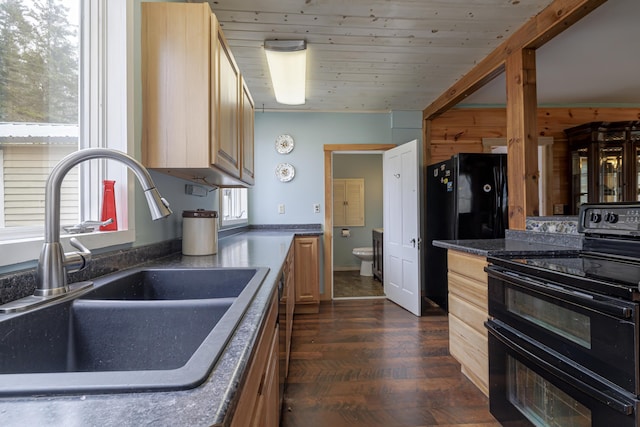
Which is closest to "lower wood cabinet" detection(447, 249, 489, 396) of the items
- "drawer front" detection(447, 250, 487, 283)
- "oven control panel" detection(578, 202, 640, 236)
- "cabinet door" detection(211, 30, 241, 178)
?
"drawer front" detection(447, 250, 487, 283)

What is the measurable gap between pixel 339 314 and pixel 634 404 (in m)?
2.49

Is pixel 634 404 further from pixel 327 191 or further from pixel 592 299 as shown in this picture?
pixel 327 191

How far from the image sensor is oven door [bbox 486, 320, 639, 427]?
36.7 inches

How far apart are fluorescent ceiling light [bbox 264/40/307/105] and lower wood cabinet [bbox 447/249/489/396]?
6.02 ft

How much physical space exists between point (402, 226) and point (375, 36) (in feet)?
6.37

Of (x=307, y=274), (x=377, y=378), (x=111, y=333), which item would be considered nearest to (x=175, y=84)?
(x=111, y=333)

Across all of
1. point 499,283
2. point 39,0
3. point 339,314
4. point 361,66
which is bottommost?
point 339,314

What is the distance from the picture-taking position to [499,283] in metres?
1.47

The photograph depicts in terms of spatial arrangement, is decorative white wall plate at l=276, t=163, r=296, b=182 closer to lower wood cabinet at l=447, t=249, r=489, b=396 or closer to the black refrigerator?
the black refrigerator

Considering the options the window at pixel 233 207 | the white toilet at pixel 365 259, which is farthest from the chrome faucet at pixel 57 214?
the white toilet at pixel 365 259

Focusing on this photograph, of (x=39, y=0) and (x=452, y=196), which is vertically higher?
(x=39, y=0)

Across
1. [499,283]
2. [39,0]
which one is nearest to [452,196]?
[499,283]

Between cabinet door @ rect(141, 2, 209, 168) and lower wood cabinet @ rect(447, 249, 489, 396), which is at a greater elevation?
cabinet door @ rect(141, 2, 209, 168)

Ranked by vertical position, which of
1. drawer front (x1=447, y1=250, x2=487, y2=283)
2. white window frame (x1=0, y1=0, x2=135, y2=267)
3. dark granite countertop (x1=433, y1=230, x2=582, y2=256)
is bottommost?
drawer front (x1=447, y1=250, x2=487, y2=283)
